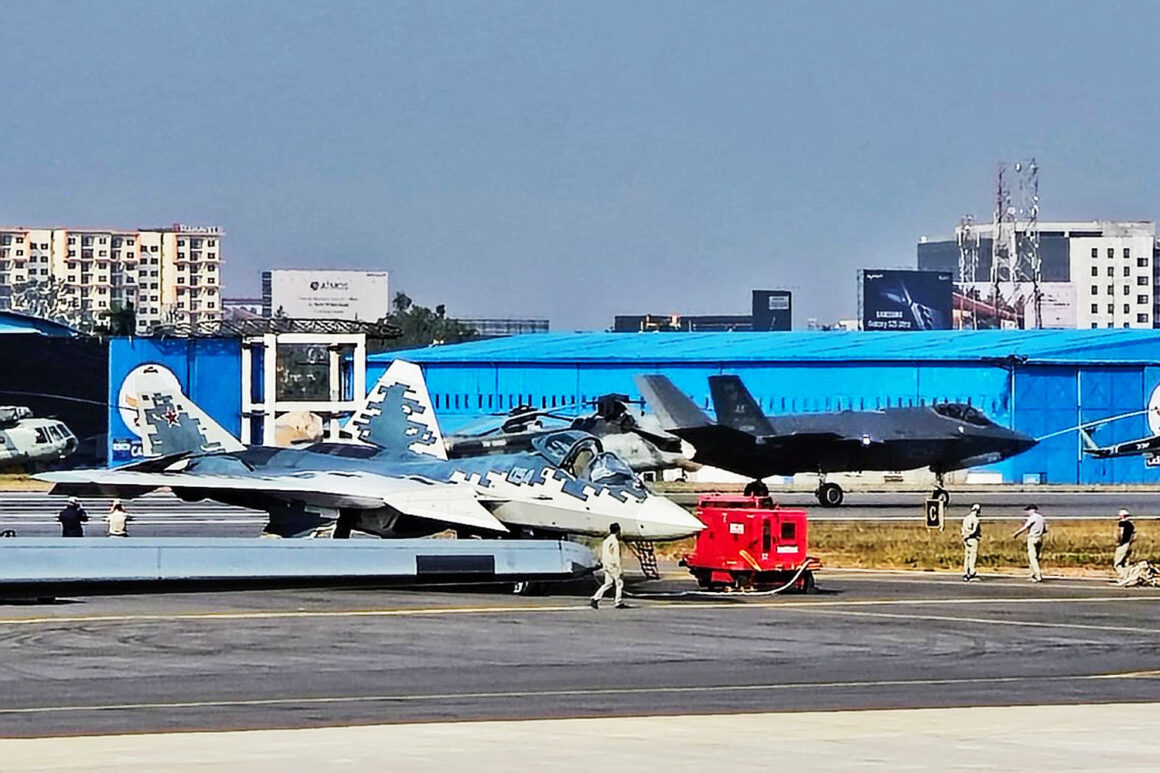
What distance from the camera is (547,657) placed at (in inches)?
1110

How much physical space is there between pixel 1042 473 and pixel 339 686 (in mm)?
72252

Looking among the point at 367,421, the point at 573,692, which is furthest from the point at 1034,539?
the point at 573,692

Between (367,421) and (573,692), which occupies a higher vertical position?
(367,421)

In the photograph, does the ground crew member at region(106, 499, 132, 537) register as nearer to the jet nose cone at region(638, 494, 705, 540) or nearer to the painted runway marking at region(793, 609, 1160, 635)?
the jet nose cone at region(638, 494, 705, 540)

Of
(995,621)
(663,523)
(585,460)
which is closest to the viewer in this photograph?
(995,621)

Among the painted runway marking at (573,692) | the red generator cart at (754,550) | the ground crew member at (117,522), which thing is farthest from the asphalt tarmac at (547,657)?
the ground crew member at (117,522)

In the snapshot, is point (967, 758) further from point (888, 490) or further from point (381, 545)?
point (888, 490)

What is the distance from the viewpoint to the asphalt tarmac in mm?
22547

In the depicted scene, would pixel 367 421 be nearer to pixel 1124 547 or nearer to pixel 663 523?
pixel 663 523

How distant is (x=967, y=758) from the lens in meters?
18.3

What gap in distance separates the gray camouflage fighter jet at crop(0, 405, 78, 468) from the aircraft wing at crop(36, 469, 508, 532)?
42.5 m

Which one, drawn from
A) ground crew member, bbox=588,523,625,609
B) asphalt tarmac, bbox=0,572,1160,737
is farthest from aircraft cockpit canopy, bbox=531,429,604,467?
asphalt tarmac, bbox=0,572,1160,737

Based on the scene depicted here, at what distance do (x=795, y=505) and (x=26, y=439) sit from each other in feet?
114

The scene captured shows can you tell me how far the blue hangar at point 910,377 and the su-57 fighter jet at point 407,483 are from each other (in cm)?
5022
